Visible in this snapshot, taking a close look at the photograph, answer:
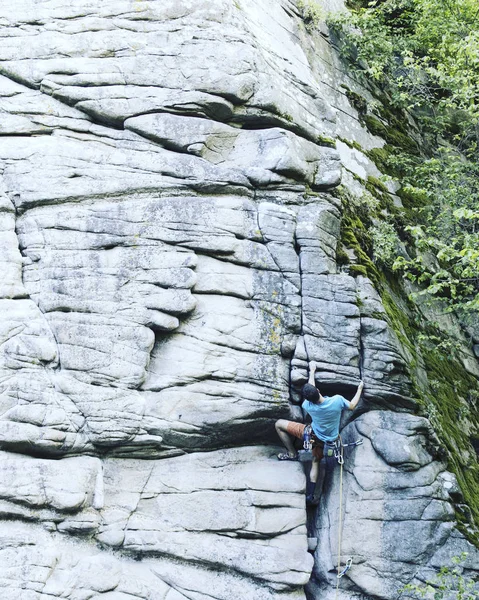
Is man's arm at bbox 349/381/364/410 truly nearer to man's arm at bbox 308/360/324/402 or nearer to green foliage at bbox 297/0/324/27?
man's arm at bbox 308/360/324/402

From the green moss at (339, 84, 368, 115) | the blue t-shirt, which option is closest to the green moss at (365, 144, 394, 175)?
the green moss at (339, 84, 368, 115)

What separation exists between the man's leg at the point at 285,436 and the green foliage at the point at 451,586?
2756 mm

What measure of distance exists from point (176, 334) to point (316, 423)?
278cm

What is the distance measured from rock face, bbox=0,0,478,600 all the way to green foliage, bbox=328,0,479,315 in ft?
9.51

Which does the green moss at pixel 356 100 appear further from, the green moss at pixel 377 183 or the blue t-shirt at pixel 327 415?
the blue t-shirt at pixel 327 415

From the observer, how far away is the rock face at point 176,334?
12070mm

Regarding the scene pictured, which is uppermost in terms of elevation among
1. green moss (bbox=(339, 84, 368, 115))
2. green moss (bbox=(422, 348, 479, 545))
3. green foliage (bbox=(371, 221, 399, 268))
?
green moss (bbox=(339, 84, 368, 115))

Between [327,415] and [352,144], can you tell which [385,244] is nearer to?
[352,144]

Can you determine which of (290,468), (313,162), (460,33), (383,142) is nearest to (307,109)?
(313,162)

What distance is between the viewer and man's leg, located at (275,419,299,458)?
42.6 ft

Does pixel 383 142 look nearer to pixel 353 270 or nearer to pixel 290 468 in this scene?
pixel 353 270

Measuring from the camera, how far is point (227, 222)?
13719 millimetres

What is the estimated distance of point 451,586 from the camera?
12289 millimetres

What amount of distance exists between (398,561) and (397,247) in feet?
21.3
